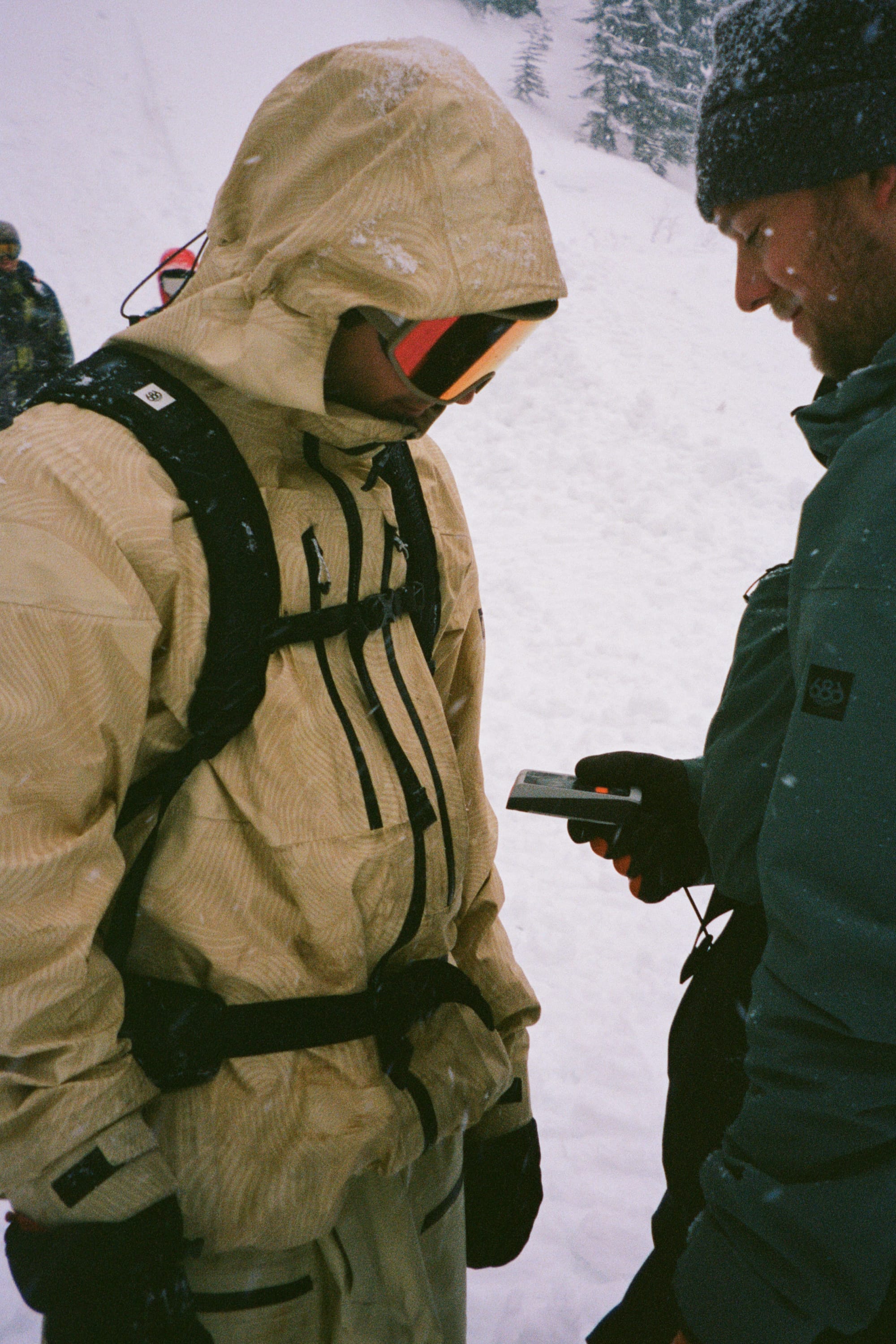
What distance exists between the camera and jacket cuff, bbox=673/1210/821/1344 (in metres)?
1.04

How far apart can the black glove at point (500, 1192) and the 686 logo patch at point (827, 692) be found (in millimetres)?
1314

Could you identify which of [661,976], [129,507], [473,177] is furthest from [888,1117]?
[661,976]

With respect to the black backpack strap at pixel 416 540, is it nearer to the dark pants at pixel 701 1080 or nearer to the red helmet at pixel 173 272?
the red helmet at pixel 173 272

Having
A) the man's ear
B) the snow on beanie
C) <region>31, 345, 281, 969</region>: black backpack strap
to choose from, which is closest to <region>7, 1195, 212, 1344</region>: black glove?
<region>31, 345, 281, 969</region>: black backpack strap

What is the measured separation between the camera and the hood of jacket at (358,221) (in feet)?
4.03

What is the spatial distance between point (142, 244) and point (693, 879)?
1416 centimetres

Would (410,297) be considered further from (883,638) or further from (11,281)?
(11,281)

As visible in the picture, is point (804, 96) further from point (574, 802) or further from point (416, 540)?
point (574, 802)

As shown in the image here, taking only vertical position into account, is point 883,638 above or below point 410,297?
below

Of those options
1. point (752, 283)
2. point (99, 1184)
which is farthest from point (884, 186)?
point (99, 1184)

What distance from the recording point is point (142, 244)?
42.4 ft

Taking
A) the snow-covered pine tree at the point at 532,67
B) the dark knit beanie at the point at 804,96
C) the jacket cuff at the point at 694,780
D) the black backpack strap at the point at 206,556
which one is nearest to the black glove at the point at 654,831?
the jacket cuff at the point at 694,780

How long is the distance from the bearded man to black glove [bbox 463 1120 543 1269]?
0.34 metres

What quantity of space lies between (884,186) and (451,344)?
75 cm
